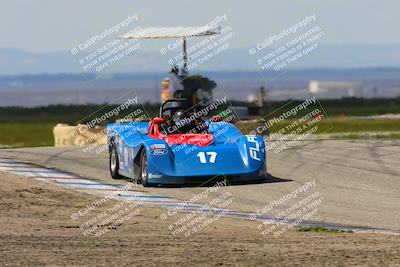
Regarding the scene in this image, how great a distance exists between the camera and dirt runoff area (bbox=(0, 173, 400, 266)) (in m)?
10.6

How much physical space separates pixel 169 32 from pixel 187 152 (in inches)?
536

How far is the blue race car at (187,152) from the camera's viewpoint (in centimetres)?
1862

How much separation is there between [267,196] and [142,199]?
1.91 metres

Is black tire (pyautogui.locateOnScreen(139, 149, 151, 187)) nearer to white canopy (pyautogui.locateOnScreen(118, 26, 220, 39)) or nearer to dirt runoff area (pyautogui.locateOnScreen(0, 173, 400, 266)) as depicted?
dirt runoff area (pyautogui.locateOnScreen(0, 173, 400, 266))

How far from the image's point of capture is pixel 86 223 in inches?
551

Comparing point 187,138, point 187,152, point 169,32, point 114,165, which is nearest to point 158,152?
point 187,152

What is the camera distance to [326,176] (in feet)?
66.5

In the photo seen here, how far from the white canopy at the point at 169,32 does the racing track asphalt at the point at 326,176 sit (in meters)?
4.92

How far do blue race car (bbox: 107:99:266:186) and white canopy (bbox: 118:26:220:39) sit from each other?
10604 millimetres

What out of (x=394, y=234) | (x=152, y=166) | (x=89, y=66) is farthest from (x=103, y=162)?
(x=394, y=234)

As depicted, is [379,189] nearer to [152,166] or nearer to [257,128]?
[152,166]

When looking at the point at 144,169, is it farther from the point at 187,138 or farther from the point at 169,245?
the point at 169,245

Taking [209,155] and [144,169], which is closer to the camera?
[209,155]

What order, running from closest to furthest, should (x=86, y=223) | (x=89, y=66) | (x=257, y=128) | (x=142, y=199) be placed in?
(x=86, y=223)
(x=142, y=199)
(x=89, y=66)
(x=257, y=128)
